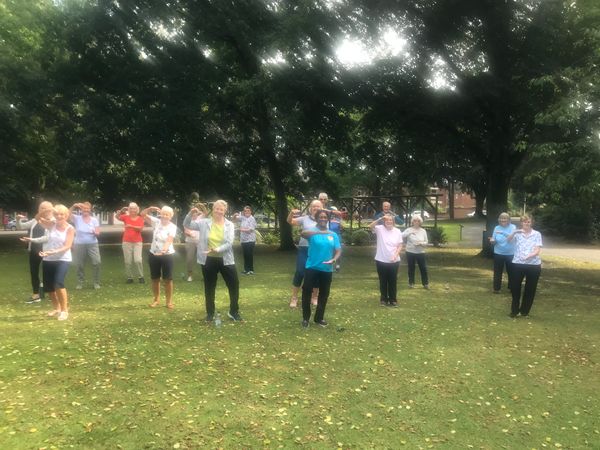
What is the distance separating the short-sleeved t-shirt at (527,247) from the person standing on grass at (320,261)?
11.0ft

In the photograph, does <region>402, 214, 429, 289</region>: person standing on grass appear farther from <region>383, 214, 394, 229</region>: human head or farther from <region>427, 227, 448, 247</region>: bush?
<region>427, 227, 448, 247</region>: bush

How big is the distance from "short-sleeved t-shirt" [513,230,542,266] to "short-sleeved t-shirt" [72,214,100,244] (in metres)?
8.64

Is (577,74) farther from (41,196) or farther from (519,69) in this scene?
(41,196)

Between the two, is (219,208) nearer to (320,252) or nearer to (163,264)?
(320,252)

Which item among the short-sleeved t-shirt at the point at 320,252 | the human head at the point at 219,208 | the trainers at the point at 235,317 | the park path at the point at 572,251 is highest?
the human head at the point at 219,208

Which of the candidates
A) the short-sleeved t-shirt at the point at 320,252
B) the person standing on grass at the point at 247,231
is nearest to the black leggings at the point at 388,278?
the short-sleeved t-shirt at the point at 320,252

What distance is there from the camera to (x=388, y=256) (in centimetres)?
998

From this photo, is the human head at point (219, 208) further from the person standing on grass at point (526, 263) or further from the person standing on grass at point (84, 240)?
the person standing on grass at point (526, 263)

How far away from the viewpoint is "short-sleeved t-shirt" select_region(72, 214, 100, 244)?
11.7 metres

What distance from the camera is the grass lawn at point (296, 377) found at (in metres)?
4.57

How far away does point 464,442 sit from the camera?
451 cm

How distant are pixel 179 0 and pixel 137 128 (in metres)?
5.52

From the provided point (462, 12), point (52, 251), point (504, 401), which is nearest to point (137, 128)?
point (462, 12)

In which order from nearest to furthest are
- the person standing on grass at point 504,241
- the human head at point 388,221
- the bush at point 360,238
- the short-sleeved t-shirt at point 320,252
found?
the short-sleeved t-shirt at point 320,252 → the human head at point 388,221 → the person standing on grass at point 504,241 → the bush at point 360,238
